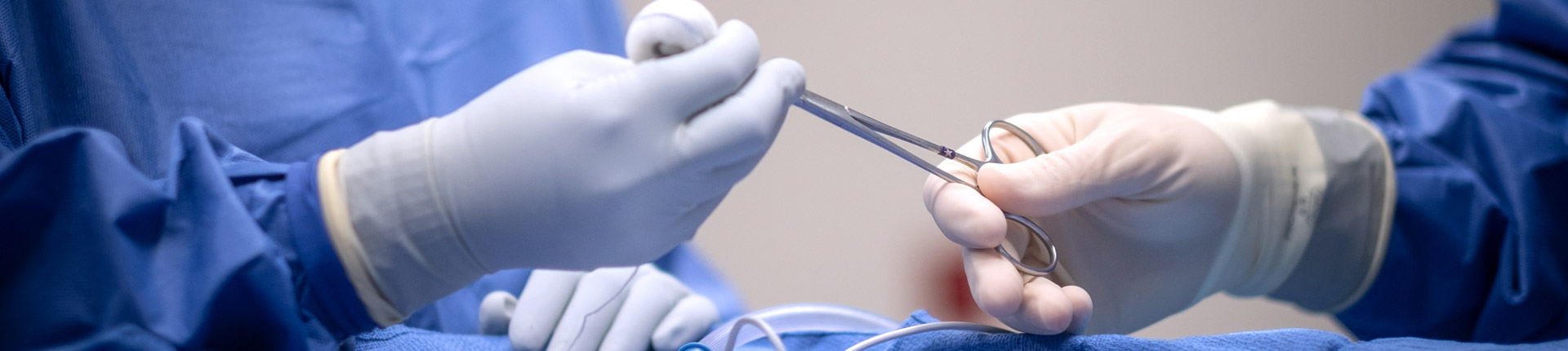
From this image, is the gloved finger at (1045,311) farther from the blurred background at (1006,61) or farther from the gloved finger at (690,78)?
the blurred background at (1006,61)

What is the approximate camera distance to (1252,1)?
5.19 feet

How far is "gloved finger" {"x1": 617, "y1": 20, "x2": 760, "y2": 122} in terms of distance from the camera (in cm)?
57

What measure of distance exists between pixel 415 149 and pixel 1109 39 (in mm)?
1390

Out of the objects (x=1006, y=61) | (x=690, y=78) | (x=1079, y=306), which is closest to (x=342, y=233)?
(x=690, y=78)

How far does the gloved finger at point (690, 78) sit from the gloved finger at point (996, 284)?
0.24 metres

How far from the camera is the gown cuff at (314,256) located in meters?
0.57

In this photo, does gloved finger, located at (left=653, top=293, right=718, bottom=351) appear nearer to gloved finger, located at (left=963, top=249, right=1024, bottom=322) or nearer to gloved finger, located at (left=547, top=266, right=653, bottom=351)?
gloved finger, located at (left=547, top=266, right=653, bottom=351)

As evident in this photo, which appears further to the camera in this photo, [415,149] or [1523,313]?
[1523,313]

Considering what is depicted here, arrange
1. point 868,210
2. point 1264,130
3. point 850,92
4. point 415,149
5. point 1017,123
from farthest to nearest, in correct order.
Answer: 1. point 868,210
2. point 850,92
3. point 1264,130
4. point 1017,123
5. point 415,149

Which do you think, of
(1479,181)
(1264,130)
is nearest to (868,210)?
(1264,130)

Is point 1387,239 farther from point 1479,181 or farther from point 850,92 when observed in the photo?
point 850,92

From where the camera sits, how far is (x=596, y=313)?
0.73 metres

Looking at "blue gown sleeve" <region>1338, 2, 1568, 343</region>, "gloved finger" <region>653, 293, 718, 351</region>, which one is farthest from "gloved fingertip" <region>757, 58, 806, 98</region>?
"blue gown sleeve" <region>1338, 2, 1568, 343</region>

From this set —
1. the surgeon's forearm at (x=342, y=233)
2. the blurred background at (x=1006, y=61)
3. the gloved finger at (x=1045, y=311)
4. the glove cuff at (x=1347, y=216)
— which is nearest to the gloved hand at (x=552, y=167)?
the surgeon's forearm at (x=342, y=233)
